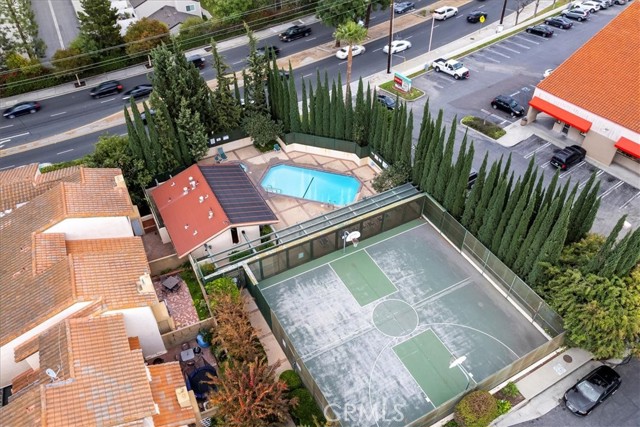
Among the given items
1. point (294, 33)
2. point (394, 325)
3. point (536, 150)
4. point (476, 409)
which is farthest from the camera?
point (294, 33)

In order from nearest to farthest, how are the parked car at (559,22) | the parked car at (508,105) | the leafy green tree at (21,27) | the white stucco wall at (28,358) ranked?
the white stucco wall at (28,358)
the parked car at (508,105)
the leafy green tree at (21,27)
the parked car at (559,22)

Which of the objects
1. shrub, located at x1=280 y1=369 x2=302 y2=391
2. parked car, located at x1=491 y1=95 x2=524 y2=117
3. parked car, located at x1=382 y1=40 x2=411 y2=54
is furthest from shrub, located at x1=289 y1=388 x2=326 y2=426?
parked car, located at x1=382 y1=40 x2=411 y2=54

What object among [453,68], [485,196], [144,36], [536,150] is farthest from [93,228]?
[453,68]

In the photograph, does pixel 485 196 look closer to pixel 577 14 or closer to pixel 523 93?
pixel 523 93

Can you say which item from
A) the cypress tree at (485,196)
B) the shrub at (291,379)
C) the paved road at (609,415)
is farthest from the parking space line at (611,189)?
the shrub at (291,379)

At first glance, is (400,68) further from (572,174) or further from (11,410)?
(11,410)

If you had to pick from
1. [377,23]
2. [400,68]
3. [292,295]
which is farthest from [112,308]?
[377,23]

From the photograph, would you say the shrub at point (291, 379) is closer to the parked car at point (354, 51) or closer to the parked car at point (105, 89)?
the parked car at point (105, 89)

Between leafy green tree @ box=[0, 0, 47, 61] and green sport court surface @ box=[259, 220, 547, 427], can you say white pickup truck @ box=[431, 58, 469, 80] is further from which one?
leafy green tree @ box=[0, 0, 47, 61]
